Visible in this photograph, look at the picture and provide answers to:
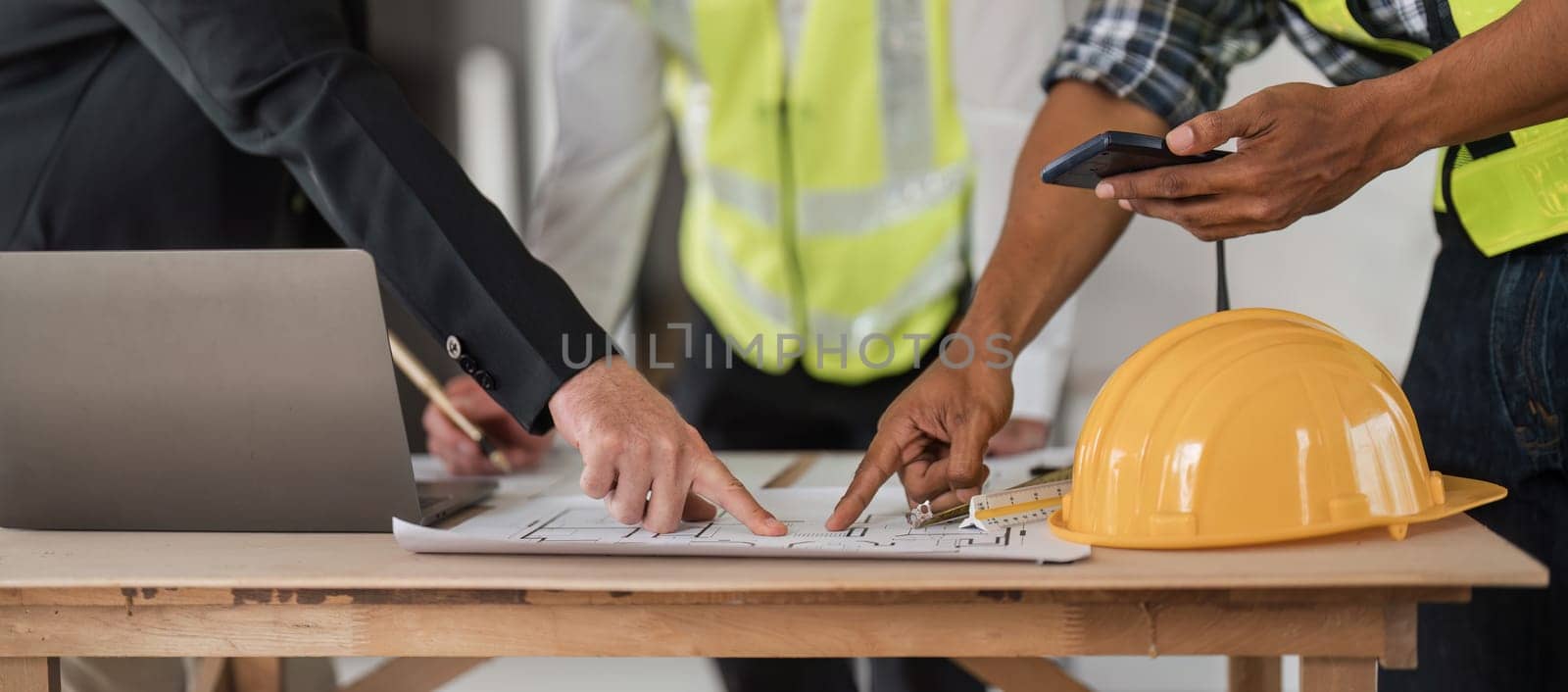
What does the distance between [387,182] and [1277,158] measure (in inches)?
27.9

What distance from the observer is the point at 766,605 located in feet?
2.55

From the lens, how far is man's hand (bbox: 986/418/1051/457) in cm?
158

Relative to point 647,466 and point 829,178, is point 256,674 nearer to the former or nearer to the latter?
point 647,466

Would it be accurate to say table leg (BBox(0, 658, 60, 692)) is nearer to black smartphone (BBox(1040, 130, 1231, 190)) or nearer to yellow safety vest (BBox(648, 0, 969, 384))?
black smartphone (BBox(1040, 130, 1231, 190))

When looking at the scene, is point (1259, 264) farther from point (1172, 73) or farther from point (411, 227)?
point (411, 227)

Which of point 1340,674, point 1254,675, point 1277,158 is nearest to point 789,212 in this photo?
point 1254,675

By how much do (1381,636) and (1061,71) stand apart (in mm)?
743

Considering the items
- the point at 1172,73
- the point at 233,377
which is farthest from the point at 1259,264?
the point at 233,377

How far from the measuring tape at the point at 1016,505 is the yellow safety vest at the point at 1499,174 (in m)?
0.44

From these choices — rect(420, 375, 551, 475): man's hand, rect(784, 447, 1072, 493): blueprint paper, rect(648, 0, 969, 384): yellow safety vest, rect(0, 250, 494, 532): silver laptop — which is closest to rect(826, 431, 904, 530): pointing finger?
rect(784, 447, 1072, 493): blueprint paper

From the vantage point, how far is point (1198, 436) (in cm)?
82

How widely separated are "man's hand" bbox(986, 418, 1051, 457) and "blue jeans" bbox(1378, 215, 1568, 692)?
55 cm

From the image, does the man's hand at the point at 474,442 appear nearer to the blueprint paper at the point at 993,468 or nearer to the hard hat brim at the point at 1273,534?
the blueprint paper at the point at 993,468

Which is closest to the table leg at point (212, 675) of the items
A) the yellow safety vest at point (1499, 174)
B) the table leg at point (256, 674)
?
the table leg at point (256, 674)
